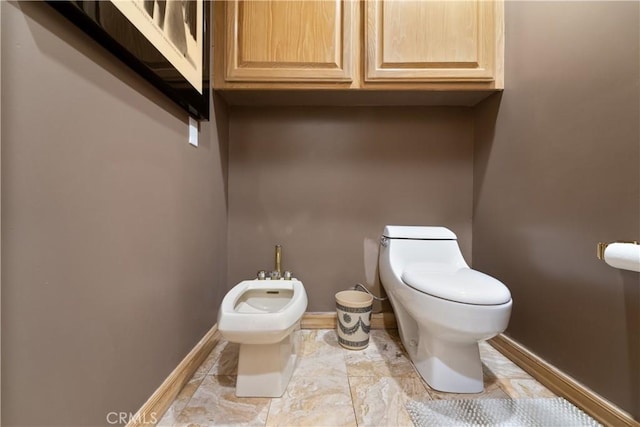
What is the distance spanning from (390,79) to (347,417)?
52.7 inches

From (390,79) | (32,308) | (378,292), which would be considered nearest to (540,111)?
(390,79)

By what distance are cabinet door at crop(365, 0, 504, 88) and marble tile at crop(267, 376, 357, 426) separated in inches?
51.7

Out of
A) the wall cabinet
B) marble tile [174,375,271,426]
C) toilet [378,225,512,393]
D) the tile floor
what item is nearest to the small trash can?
the tile floor

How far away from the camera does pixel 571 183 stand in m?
0.94

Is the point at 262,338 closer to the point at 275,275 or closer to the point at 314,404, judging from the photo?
the point at 314,404

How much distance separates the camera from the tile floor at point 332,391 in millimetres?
858

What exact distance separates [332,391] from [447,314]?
1.64 ft

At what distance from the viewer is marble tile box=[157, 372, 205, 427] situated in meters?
0.83

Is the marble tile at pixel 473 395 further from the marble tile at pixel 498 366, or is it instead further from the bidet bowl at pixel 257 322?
the bidet bowl at pixel 257 322

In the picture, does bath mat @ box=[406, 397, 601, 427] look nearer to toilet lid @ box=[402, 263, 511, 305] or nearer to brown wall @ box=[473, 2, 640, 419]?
brown wall @ box=[473, 2, 640, 419]

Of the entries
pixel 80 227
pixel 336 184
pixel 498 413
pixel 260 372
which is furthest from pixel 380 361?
pixel 80 227

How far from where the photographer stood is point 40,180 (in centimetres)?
48

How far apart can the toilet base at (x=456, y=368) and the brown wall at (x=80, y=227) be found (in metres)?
0.95

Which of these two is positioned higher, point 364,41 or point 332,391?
point 364,41
